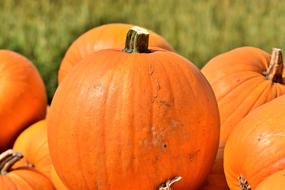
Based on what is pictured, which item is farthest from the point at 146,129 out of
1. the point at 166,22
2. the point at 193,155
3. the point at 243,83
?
the point at 166,22

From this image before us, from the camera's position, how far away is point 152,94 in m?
1.64

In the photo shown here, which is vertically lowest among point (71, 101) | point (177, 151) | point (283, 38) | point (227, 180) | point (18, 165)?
point (283, 38)

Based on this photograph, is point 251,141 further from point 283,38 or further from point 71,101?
point 283,38

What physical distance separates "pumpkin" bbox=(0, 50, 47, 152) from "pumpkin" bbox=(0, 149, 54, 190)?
0.44 m

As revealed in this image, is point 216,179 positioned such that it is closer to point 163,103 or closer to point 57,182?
point 163,103

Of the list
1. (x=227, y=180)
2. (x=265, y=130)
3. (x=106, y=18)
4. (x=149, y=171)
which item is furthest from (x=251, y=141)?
(x=106, y=18)

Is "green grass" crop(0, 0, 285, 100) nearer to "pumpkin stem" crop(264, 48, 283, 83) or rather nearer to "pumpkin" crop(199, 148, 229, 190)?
"pumpkin stem" crop(264, 48, 283, 83)

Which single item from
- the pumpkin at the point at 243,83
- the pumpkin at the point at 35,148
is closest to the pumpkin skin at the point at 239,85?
the pumpkin at the point at 243,83

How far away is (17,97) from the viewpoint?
8.09ft

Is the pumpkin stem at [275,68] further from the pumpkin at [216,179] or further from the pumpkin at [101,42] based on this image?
the pumpkin at [101,42]

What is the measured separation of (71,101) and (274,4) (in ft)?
14.3

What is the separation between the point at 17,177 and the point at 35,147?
355 millimetres

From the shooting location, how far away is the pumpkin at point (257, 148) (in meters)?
1.60

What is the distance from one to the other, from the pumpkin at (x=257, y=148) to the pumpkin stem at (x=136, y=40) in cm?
37
